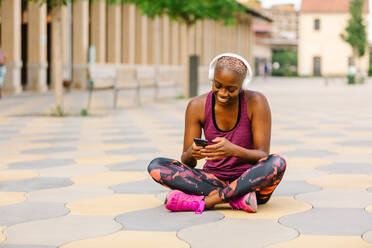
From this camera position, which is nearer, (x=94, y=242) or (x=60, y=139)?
(x=94, y=242)

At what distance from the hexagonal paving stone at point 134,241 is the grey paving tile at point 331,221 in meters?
0.71

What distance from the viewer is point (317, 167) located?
6992 mm

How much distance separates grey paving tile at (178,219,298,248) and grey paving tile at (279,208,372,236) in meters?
0.11

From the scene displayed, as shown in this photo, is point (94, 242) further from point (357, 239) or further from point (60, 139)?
point (60, 139)

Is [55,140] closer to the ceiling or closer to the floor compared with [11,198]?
closer to the floor

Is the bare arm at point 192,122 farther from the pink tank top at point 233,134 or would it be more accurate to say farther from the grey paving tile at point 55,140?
the grey paving tile at point 55,140

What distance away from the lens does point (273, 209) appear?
15.8 feet

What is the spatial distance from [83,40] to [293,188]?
2570 cm

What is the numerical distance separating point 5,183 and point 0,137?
14.0 feet

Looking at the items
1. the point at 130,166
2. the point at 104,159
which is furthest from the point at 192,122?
the point at 104,159

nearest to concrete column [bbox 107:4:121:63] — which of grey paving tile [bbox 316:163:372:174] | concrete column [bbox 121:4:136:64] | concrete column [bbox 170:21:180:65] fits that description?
concrete column [bbox 121:4:136:64]

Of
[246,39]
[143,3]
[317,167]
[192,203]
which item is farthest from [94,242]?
[246,39]

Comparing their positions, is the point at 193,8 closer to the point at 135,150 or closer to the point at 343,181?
the point at 135,150

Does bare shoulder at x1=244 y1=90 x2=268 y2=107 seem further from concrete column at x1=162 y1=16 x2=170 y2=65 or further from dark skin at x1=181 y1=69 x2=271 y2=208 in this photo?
concrete column at x1=162 y1=16 x2=170 y2=65
